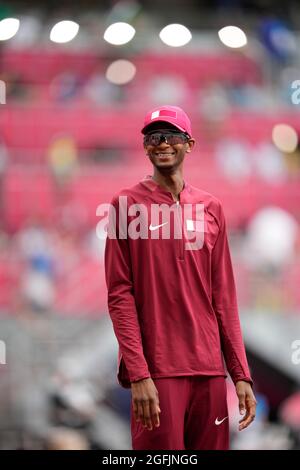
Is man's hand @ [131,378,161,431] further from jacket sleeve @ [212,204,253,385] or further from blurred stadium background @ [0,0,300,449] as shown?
blurred stadium background @ [0,0,300,449]

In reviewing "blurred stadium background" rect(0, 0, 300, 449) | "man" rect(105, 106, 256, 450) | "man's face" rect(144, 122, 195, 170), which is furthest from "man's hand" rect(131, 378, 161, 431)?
"blurred stadium background" rect(0, 0, 300, 449)

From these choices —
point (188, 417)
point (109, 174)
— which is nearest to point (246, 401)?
point (188, 417)

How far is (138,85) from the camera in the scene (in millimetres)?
4535

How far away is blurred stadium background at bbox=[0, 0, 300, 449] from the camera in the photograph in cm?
428

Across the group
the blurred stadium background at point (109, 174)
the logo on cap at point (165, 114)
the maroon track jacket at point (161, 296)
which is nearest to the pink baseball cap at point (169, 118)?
the logo on cap at point (165, 114)

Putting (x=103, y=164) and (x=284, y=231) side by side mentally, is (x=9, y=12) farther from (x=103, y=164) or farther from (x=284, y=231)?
(x=284, y=231)

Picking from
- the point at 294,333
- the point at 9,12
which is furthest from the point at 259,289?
the point at 9,12

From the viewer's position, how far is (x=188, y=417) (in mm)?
1766

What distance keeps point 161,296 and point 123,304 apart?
0.07m

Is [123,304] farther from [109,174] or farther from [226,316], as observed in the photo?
[109,174]

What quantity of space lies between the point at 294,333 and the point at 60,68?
1.61 metres

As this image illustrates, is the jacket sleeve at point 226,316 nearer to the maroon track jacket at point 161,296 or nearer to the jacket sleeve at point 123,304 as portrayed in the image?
the maroon track jacket at point 161,296

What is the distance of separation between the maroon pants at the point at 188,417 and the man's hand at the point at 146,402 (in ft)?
0.12

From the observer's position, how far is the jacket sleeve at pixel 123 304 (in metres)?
1.70
